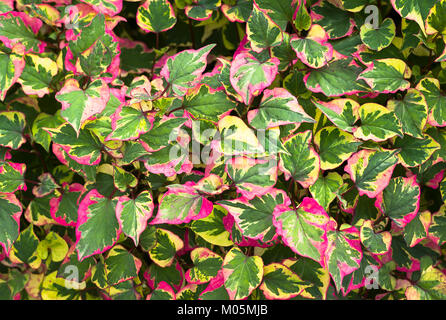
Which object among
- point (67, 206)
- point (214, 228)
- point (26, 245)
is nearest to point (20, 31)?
point (67, 206)

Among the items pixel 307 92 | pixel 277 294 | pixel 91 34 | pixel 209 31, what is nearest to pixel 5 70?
pixel 91 34

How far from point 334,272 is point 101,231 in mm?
513

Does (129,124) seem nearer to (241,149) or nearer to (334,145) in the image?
(241,149)

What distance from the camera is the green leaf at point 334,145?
0.90m

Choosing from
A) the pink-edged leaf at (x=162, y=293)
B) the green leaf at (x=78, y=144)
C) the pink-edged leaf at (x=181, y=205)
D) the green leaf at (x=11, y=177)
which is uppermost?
the green leaf at (x=78, y=144)

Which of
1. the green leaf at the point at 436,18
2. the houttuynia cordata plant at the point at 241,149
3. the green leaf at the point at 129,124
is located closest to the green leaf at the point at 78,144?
the houttuynia cordata plant at the point at 241,149

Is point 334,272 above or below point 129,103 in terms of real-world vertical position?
below

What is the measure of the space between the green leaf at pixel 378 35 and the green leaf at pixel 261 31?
205 mm

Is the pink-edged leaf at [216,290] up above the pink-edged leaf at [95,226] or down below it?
below

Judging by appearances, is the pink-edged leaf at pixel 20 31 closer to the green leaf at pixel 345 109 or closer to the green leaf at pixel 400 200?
the green leaf at pixel 345 109

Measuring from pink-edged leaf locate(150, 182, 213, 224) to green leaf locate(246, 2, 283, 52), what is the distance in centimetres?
34

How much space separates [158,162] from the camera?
2.93 ft

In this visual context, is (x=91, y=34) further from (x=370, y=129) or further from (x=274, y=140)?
(x=370, y=129)

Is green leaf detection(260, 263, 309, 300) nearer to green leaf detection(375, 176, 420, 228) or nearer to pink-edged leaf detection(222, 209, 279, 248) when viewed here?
pink-edged leaf detection(222, 209, 279, 248)
